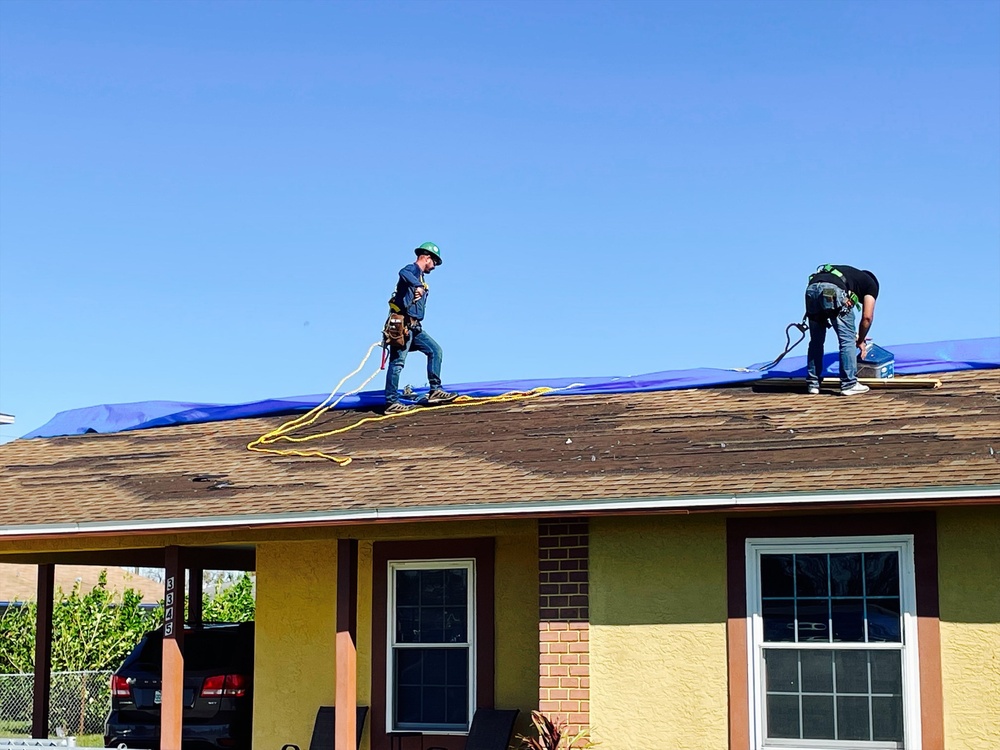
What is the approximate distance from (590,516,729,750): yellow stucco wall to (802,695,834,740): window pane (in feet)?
1.88

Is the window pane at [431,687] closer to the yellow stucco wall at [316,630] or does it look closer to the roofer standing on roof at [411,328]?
the yellow stucco wall at [316,630]

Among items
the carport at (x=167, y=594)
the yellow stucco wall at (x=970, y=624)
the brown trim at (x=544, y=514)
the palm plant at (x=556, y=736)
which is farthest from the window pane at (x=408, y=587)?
the yellow stucco wall at (x=970, y=624)

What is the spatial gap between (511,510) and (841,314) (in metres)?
4.21

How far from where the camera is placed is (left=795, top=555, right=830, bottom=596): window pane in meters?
10.1

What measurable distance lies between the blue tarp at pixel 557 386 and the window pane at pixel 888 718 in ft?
13.9

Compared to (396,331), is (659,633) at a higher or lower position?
lower

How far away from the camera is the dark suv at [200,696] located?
13.3m

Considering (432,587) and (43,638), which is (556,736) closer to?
(432,587)

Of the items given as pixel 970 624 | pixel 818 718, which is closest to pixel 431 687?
pixel 818 718

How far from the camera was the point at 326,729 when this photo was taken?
12477 millimetres

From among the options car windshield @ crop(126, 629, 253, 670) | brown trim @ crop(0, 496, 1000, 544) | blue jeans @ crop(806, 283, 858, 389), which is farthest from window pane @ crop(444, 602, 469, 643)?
blue jeans @ crop(806, 283, 858, 389)

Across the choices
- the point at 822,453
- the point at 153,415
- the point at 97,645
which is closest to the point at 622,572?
the point at 822,453

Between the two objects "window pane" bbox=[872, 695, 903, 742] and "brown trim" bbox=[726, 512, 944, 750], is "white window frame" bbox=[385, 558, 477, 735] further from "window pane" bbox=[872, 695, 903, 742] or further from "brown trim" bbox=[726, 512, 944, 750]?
"window pane" bbox=[872, 695, 903, 742]

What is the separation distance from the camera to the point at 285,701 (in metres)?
13.1
